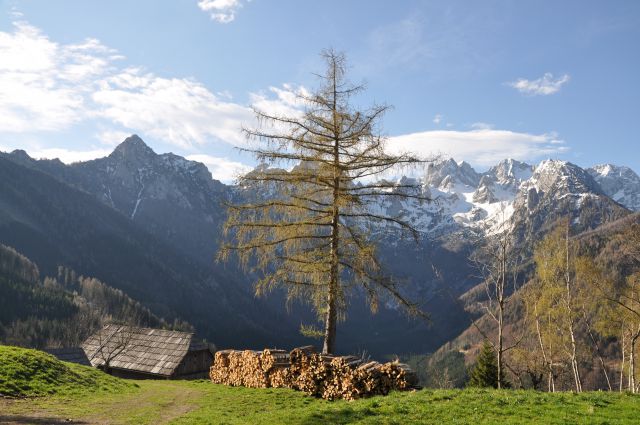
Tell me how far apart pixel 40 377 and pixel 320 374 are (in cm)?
1325

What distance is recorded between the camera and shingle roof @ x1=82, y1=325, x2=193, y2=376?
45.8m

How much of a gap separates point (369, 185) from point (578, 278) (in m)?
24.2

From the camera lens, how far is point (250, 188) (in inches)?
889

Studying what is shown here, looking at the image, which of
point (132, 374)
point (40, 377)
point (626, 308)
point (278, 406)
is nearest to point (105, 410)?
point (40, 377)

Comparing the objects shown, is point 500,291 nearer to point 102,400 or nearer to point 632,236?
point 632,236

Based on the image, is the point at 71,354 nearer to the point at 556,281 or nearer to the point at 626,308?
the point at 556,281

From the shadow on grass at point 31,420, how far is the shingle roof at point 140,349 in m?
29.3

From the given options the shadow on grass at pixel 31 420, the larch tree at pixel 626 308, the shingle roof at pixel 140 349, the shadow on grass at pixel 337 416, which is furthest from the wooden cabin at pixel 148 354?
the larch tree at pixel 626 308

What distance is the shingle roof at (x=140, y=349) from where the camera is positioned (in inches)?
1805

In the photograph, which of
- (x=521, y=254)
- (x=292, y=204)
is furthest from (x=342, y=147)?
(x=521, y=254)

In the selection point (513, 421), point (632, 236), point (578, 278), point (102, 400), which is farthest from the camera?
point (578, 278)

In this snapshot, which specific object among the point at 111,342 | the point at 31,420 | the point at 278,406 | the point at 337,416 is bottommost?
the point at 111,342

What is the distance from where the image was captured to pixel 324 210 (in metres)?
22.6

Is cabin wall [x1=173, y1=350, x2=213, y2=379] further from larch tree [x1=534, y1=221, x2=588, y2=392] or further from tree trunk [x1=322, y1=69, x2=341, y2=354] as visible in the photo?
larch tree [x1=534, y1=221, x2=588, y2=392]
